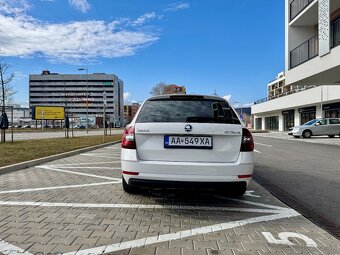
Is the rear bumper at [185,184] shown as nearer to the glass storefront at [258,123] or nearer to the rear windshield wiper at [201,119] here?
the rear windshield wiper at [201,119]

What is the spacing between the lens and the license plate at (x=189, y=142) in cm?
455

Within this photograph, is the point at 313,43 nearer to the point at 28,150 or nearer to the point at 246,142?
the point at 28,150

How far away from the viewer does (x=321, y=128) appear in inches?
1130

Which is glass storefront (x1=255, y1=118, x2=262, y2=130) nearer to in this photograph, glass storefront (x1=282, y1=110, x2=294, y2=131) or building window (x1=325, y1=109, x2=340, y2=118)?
glass storefront (x1=282, y1=110, x2=294, y2=131)

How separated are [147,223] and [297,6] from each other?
19.2 metres

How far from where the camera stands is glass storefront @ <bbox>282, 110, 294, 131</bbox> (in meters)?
50.3

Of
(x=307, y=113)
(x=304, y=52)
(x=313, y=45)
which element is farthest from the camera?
(x=307, y=113)

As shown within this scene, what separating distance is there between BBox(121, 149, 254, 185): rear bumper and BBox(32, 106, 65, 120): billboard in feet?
242

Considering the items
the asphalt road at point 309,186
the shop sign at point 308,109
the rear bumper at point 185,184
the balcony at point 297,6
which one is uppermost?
the balcony at point 297,6

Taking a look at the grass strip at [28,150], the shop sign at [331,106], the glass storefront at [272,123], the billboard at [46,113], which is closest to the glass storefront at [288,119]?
the glass storefront at [272,123]

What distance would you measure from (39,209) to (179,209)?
1.99m

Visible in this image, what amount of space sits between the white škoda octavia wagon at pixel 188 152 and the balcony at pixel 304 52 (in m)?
14.5

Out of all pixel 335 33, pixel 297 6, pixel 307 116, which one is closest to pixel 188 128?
pixel 335 33

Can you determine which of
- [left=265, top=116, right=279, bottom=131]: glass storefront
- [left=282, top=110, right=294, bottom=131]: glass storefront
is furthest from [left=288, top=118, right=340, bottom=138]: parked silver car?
[left=265, top=116, right=279, bottom=131]: glass storefront
